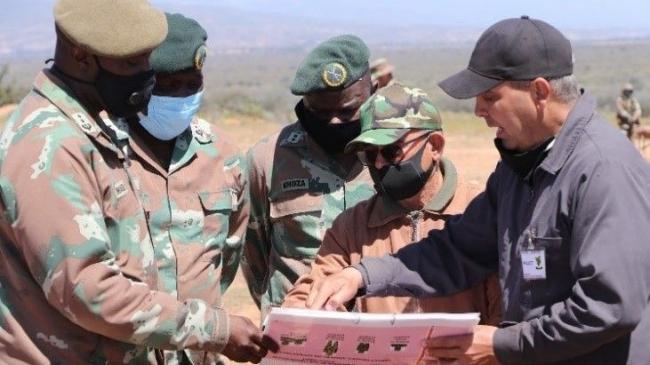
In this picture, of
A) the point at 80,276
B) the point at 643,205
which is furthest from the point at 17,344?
the point at 643,205

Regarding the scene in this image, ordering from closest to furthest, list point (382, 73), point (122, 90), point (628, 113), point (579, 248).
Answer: point (579, 248) → point (122, 90) → point (382, 73) → point (628, 113)

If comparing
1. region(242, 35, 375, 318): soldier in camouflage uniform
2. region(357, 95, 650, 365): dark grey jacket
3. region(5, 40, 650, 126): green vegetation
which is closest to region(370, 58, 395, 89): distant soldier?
region(242, 35, 375, 318): soldier in camouflage uniform

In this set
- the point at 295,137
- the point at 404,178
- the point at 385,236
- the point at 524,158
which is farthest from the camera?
the point at 295,137

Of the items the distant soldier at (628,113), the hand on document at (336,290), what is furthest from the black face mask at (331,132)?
the distant soldier at (628,113)

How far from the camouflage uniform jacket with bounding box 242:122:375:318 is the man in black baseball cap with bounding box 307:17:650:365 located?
4.97 ft

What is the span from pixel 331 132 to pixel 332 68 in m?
0.29

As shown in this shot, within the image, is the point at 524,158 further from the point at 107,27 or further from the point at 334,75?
Result: the point at 334,75

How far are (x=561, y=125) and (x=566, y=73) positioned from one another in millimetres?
154

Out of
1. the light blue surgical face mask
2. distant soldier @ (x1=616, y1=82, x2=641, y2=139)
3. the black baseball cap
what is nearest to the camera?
the black baseball cap

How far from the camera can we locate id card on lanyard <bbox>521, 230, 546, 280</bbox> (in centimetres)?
321

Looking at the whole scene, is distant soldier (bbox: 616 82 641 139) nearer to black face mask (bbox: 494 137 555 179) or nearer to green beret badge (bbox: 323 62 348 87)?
green beret badge (bbox: 323 62 348 87)

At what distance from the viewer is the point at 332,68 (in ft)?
16.3

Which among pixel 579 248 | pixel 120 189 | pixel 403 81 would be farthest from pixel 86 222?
pixel 403 81

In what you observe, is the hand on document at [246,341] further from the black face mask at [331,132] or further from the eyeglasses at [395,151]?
the black face mask at [331,132]
